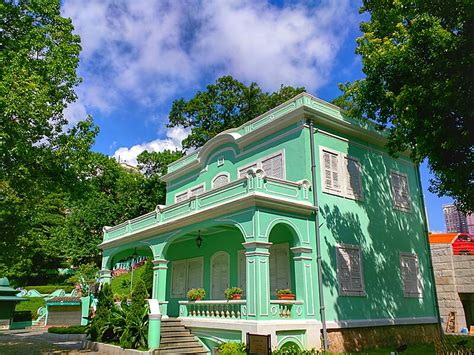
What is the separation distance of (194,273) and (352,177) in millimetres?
7776

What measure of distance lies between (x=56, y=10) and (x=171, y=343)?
1172 centimetres

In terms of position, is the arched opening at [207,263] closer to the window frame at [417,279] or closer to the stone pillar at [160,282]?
the stone pillar at [160,282]

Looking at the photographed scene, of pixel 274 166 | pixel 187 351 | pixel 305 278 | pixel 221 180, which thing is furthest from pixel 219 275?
pixel 274 166

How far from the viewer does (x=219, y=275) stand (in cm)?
1588

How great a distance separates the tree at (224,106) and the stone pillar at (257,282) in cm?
1970

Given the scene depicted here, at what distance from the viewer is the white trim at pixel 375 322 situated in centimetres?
1259

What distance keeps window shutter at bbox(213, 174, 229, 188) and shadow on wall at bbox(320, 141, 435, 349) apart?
483 cm

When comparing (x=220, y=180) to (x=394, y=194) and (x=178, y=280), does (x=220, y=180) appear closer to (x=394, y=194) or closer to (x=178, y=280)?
(x=178, y=280)

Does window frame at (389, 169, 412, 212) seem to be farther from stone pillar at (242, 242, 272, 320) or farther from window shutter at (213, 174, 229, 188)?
stone pillar at (242, 242, 272, 320)

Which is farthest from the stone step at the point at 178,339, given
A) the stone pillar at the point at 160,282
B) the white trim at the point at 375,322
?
the white trim at the point at 375,322

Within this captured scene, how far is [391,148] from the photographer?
43.7 feet

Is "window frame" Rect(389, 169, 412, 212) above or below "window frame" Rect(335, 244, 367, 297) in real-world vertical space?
above

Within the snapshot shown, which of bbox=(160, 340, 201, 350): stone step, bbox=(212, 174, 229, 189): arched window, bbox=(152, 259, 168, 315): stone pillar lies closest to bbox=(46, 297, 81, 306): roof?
bbox=(152, 259, 168, 315): stone pillar

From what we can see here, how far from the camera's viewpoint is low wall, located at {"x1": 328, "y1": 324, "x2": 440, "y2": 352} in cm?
1250
